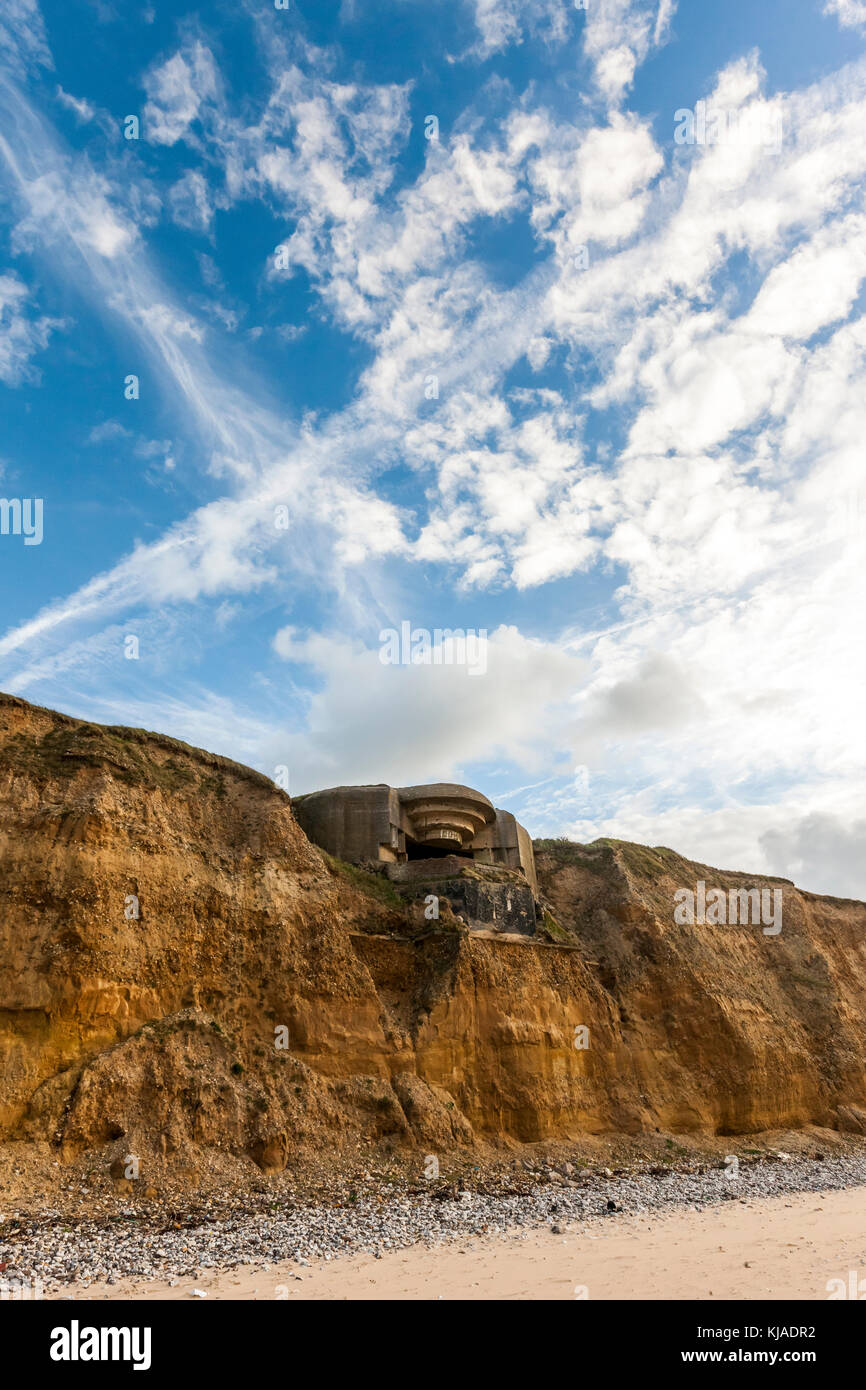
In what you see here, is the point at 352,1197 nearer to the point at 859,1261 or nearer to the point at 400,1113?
the point at 400,1113

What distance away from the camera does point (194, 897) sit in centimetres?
1870

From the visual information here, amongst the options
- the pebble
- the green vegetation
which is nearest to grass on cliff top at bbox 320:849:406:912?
the green vegetation

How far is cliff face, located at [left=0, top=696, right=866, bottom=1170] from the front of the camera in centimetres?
1553

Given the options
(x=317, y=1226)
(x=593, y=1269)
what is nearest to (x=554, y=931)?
(x=317, y=1226)

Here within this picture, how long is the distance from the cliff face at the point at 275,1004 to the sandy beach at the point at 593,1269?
5025 mm

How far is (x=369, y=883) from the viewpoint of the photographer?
79.6 ft

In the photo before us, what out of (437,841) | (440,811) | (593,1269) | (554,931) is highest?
(440,811)

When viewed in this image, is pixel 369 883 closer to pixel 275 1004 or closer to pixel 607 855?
pixel 275 1004

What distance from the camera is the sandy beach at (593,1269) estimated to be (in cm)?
1003

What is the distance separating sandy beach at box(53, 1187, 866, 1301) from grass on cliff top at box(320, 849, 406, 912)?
10.2 meters

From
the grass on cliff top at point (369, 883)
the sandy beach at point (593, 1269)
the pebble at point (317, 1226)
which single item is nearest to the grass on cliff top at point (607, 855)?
the grass on cliff top at point (369, 883)

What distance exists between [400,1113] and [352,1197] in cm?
315

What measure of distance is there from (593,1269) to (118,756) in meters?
14.4
